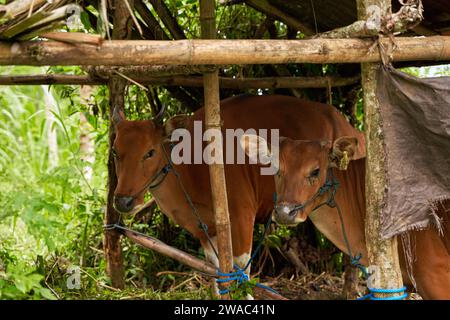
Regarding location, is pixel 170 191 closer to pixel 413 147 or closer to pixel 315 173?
pixel 315 173

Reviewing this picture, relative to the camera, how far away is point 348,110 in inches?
290

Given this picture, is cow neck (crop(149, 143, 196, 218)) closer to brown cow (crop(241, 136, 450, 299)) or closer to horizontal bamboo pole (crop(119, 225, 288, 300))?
horizontal bamboo pole (crop(119, 225, 288, 300))

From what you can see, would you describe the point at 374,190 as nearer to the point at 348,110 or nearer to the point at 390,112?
the point at 390,112

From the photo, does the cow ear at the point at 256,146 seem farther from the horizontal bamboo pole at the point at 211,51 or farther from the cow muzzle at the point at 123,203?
the cow muzzle at the point at 123,203

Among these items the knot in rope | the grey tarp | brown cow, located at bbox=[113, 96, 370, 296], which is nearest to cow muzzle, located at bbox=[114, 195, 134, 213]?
brown cow, located at bbox=[113, 96, 370, 296]

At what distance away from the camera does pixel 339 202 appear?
5.49 metres

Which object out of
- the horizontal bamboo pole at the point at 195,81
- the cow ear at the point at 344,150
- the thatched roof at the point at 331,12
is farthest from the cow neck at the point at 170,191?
the thatched roof at the point at 331,12

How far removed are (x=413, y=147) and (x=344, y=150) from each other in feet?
2.15

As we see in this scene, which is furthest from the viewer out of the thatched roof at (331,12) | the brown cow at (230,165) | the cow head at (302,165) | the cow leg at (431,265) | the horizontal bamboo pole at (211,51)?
the thatched roof at (331,12)

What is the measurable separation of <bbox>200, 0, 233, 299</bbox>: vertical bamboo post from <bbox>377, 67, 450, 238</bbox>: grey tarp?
1195 millimetres

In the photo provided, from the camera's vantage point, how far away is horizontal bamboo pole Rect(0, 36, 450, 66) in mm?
3996

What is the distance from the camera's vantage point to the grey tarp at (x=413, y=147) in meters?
4.61

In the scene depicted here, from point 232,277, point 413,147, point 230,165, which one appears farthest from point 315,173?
point 230,165

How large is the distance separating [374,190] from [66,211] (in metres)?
4.39
